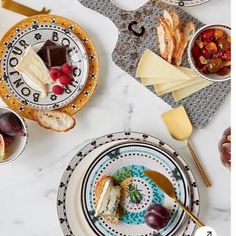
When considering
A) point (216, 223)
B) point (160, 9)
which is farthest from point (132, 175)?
point (160, 9)

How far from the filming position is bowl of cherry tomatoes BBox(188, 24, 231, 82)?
108 cm

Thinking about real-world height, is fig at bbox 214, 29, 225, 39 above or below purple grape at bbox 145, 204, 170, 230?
above

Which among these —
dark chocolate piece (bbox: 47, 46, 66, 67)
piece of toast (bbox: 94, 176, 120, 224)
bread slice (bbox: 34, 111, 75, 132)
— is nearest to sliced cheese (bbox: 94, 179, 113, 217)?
piece of toast (bbox: 94, 176, 120, 224)

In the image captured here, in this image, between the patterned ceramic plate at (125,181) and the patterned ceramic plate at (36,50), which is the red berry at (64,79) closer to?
the patterned ceramic plate at (36,50)

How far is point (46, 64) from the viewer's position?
3.62 feet

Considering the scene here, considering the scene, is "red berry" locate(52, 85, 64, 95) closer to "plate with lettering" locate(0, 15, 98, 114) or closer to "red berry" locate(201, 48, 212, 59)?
"plate with lettering" locate(0, 15, 98, 114)

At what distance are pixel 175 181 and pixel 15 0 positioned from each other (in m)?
0.48

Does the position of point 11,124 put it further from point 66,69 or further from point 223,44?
point 223,44

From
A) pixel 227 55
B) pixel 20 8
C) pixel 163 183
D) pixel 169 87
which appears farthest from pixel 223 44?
pixel 20 8

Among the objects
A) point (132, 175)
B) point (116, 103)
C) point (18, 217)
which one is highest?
point (116, 103)

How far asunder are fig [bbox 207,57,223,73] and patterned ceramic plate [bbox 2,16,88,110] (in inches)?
9.6

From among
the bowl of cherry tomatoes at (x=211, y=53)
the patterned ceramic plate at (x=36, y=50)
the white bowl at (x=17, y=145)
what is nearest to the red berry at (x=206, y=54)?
the bowl of cherry tomatoes at (x=211, y=53)

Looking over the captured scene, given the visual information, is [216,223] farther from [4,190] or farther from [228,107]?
[4,190]

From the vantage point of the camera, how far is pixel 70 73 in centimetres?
110
